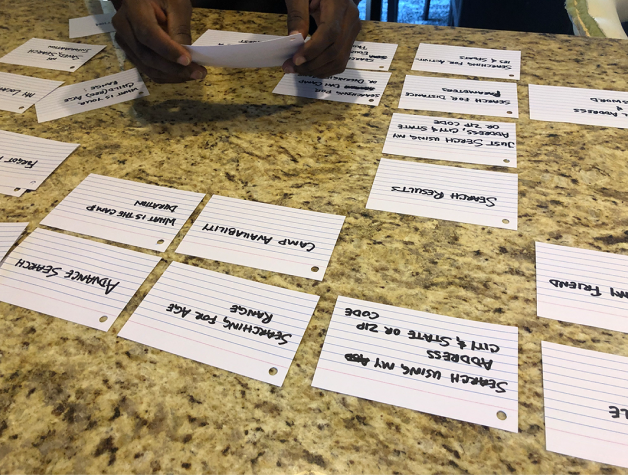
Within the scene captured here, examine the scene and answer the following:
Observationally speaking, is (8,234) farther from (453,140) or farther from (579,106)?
(579,106)

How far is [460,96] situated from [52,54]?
0.99 metres

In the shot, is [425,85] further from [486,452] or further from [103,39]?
[103,39]

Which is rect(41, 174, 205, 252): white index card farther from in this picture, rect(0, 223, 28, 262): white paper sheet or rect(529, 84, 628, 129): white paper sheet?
rect(529, 84, 628, 129): white paper sheet

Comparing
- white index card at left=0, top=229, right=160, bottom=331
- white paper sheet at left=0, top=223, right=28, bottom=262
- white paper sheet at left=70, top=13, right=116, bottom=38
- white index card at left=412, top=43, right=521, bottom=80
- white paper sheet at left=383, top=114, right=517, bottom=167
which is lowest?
white index card at left=0, top=229, right=160, bottom=331

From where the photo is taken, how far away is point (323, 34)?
2.55 ft

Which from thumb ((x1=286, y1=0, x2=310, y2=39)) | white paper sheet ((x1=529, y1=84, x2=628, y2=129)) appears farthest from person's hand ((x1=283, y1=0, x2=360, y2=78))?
white paper sheet ((x1=529, y1=84, x2=628, y2=129))

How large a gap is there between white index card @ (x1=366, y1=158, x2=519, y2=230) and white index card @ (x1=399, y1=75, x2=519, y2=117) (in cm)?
19

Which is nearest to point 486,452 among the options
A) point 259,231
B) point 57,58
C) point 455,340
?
point 455,340

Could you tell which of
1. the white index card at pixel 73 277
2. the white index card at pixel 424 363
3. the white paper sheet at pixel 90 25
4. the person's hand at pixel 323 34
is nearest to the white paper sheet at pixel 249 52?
the person's hand at pixel 323 34

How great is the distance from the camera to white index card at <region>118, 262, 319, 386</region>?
0.48 meters

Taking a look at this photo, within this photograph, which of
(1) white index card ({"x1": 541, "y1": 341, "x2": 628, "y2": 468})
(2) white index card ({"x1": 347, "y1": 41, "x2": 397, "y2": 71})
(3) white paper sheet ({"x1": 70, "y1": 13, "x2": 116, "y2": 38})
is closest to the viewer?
(1) white index card ({"x1": 541, "y1": 341, "x2": 628, "y2": 468})

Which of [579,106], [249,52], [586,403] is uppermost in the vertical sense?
[249,52]

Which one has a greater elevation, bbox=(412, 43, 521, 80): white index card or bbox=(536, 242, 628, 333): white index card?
bbox=(412, 43, 521, 80): white index card

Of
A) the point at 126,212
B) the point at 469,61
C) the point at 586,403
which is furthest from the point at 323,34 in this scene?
the point at 586,403
